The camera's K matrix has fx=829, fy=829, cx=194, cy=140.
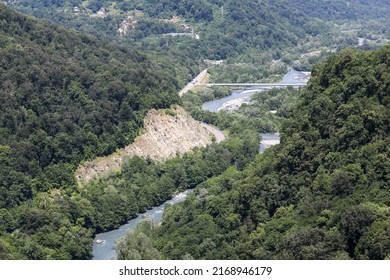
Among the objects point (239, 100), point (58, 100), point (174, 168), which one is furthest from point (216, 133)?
point (239, 100)

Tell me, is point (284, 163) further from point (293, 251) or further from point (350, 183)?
point (293, 251)

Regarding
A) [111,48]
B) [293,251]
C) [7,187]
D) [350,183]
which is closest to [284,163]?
[350,183]

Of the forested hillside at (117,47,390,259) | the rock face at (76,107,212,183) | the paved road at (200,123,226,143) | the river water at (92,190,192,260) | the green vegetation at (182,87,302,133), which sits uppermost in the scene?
the forested hillside at (117,47,390,259)

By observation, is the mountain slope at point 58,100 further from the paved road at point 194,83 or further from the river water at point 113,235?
the paved road at point 194,83

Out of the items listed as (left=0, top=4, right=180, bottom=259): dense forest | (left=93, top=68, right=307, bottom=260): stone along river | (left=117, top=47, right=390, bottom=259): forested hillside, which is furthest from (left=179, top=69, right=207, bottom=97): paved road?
(left=117, top=47, right=390, bottom=259): forested hillside

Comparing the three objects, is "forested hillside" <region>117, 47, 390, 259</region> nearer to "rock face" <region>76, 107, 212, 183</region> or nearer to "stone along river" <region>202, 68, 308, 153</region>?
"rock face" <region>76, 107, 212, 183</region>

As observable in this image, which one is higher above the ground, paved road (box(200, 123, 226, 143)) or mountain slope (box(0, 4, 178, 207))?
mountain slope (box(0, 4, 178, 207))

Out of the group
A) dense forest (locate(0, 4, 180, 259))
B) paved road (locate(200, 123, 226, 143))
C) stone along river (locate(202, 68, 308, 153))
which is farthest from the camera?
stone along river (locate(202, 68, 308, 153))
